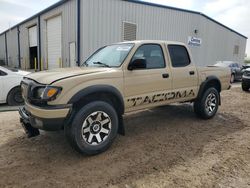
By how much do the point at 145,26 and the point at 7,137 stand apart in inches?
518

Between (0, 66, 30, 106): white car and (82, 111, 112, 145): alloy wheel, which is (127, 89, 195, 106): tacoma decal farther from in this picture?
(0, 66, 30, 106): white car

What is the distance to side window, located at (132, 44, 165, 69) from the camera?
173 inches

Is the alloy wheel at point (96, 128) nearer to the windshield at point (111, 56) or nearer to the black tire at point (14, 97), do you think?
the windshield at point (111, 56)

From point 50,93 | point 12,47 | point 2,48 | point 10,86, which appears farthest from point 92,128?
point 2,48

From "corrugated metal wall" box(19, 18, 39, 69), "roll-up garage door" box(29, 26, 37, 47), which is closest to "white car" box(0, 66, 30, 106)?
"roll-up garage door" box(29, 26, 37, 47)

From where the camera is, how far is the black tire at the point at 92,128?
133 inches

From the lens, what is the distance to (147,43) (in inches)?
179

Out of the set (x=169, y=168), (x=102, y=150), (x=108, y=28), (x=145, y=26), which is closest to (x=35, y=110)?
(x=102, y=150)

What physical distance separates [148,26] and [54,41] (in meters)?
7.15

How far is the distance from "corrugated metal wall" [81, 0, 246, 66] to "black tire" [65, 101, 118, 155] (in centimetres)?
1000

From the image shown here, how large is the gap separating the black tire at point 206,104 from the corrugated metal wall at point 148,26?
8.93 metres

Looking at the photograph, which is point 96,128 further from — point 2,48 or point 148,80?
point 2,48

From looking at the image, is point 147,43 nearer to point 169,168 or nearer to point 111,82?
point 111,82

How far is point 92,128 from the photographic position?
3604mm
